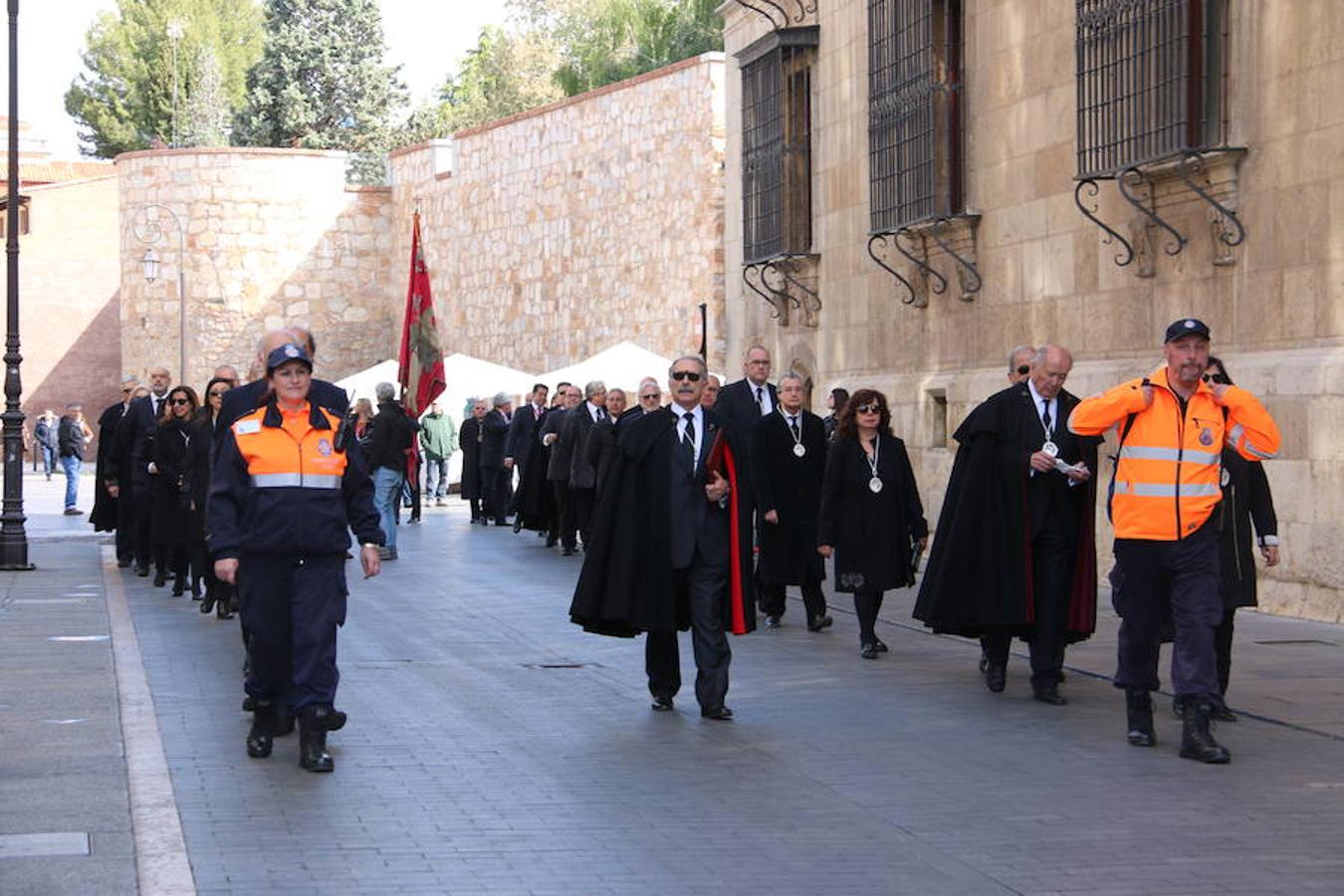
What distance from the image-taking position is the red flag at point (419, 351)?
27.6m

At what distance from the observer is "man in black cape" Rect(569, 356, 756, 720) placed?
10039mm

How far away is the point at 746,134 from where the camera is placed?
25.9 metres

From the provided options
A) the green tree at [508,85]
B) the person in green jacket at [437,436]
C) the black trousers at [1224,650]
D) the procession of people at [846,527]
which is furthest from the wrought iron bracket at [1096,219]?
the green tree at [508,85]

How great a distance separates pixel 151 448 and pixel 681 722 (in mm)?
9537

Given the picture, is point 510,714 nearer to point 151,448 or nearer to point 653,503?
point 653,503

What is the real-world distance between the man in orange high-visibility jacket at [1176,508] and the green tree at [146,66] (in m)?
70.9

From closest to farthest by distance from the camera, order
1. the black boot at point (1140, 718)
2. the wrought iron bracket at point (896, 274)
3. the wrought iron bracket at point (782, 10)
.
A: 1. the black boot at point (1140, 718)
2. the wrought iron bracket at point (896, 274)
3. the wrought iron bracket at point (782, 10)

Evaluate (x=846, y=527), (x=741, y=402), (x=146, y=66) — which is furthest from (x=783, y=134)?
(x=146, y=66)

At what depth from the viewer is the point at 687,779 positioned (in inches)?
328

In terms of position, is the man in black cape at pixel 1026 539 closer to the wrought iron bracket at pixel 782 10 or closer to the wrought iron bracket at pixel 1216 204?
the wrought iron bracket at pixel 1216 204

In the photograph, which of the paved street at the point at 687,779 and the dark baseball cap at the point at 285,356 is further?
the dark baseball cap at the point at 285,356

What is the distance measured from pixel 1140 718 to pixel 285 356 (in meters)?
3.79

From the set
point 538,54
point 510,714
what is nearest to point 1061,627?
point 510,714

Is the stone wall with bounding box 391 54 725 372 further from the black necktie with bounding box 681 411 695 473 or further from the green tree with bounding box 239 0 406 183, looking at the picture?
the black necktie with bounding box 681 411 695 473
